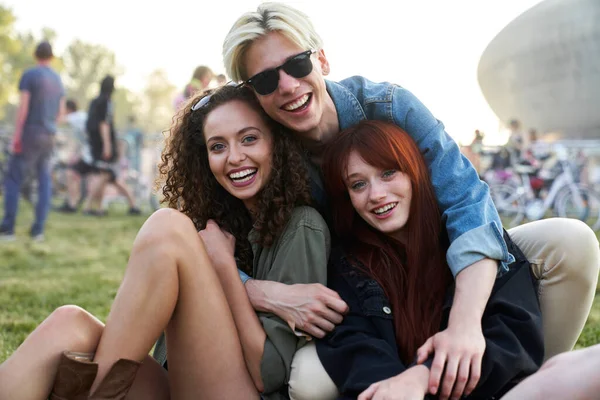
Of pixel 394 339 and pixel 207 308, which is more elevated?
pixel 207 308

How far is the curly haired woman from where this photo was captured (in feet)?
7.27

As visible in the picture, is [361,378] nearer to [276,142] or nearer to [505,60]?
[276,142]

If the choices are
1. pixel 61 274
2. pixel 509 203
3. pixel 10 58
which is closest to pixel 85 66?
pixel 10 58

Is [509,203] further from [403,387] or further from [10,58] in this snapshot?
[10,58]

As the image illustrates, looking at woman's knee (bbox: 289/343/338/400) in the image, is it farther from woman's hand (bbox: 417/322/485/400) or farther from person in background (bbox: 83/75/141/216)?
person in background (bbox: 83/75/141/216)

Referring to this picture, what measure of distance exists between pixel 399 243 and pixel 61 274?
4351 mm

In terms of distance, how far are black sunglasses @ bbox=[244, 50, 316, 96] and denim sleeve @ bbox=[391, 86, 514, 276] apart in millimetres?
375

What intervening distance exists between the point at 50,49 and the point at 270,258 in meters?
7.04

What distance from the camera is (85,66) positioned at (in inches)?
2472

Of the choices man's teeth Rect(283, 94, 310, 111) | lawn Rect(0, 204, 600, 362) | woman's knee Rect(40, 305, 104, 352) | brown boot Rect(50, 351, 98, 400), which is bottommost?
lawn Rect(0, 204, 600, 362)

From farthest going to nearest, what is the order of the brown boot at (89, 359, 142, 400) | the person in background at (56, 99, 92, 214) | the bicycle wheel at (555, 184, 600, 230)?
the person in background at (56, 99, 92, 214) → the bicycle wheel at (555, 184, 600, 230) → the brown boot at (89, 359, 142, 400)

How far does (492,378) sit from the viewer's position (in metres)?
2.07

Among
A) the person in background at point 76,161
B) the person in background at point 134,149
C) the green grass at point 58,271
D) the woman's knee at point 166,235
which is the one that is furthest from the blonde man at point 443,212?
the person in background at point 134,149

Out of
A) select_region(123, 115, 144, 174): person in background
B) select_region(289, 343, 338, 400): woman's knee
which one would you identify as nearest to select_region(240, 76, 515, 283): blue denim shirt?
select_region(289, 343, 338, 400): woman's knee
